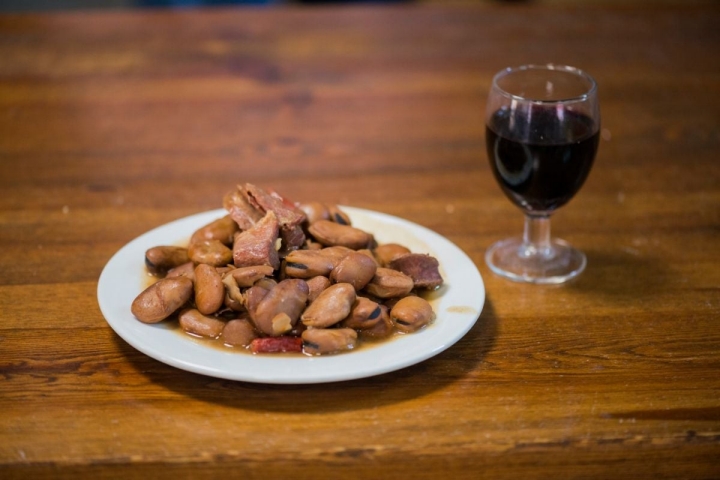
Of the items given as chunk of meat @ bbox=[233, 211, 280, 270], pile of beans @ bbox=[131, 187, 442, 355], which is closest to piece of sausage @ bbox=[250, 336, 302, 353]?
pile of beans @ bbox=[131, 187, 442, 355]

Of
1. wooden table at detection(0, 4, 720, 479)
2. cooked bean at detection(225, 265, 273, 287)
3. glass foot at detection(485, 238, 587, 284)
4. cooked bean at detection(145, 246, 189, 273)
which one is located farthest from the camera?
glass foot at detection(485, 238, 587, 284)

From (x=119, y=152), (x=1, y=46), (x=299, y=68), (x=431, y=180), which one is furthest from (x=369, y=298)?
(x=1, y=46)

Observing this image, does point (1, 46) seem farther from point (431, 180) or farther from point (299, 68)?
point (431, 180)

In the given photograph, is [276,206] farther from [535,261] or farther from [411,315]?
[535,261]

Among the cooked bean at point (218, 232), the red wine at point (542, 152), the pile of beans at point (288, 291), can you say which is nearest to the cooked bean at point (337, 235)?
the pile of beans at point (288, 291)

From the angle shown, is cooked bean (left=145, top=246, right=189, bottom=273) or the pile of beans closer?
the pile of beans

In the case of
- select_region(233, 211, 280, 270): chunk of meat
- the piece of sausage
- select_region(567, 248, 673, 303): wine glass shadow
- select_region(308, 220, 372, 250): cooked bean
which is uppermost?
select_region(233, 211, 280, 270): chunk of meat

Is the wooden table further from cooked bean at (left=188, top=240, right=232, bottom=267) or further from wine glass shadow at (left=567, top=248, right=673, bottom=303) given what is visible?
cooked bean at (left=188, top=240, right=232, bottom=267)
